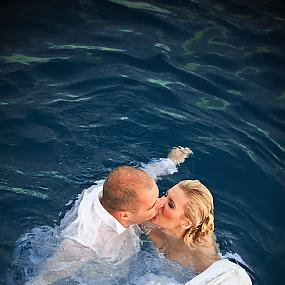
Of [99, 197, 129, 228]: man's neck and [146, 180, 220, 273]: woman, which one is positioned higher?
[99, 197, 129, 228]: man's neck

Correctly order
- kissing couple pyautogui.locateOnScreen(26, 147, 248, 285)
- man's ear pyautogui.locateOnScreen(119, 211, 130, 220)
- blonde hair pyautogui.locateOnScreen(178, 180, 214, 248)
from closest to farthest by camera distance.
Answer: kissing couple pyautogui.locateOnScreen(26, 147, 248, 285) → man's ear pyautogui.locateOnScreen(119, 211, 130, 220) → blonde hair pyautogui.locateOnScreen(178, 180, 214, 248)

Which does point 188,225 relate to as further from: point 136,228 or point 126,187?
→ point 126,187

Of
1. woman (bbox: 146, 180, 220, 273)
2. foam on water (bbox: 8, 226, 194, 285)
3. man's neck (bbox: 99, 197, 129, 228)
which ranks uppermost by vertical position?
man's neck (bbox: 99, 197, 129, 228)

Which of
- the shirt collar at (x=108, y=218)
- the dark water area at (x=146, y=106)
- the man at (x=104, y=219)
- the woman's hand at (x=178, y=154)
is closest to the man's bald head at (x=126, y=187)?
the man at (x=104, y=219)

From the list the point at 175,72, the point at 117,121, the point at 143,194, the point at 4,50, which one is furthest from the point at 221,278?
the point at 4,50

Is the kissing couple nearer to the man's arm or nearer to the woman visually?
the woman

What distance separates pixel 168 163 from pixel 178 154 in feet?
0.92

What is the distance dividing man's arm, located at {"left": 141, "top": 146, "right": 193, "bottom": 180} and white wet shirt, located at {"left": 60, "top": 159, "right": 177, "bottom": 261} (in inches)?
54.3

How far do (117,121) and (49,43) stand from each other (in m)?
1.91

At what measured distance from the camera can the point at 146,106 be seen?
758 cm

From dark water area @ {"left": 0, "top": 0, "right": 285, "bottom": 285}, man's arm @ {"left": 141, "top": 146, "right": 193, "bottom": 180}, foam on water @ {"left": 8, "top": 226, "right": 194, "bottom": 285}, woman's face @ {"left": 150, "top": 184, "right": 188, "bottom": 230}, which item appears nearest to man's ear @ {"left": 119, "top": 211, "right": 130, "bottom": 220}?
foam on water @ {"left": 8, "top": 226, "right": 194, "bottom": 285}

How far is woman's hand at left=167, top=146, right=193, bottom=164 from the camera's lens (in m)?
6.77

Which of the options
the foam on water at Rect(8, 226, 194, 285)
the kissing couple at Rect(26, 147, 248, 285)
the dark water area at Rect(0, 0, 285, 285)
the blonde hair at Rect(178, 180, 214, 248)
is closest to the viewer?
the kissing couple at Rect(26, 147, 248, 285)

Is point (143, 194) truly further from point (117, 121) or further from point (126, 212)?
point (117, 121)
